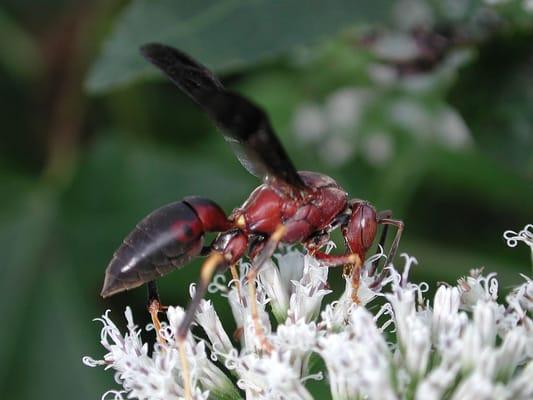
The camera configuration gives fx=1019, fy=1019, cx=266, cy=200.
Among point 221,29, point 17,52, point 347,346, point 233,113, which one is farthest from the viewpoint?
point 17,52

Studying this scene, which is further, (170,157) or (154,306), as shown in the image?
(170,157)

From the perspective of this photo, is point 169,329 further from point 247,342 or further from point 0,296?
point 0,296

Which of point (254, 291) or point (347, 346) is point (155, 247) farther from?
point (347, 346)

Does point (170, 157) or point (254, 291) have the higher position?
point (170, 157)

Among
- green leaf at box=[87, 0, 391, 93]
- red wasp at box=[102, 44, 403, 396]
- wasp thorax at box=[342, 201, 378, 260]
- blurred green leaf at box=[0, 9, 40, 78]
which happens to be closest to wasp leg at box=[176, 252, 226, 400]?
red wasp at box=[102, 44, 403, 396]

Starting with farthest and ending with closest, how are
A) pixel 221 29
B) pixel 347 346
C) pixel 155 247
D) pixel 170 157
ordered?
1. pixel 170 157
2. pixel 221 29
3. pixel 155 247
4. pixel 347 346

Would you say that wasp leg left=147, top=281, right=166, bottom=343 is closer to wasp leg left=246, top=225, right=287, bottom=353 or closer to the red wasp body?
the red wasp body

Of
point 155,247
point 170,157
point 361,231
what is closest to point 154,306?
point 155,247

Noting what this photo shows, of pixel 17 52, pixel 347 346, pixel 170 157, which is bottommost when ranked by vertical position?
pixel 347 346

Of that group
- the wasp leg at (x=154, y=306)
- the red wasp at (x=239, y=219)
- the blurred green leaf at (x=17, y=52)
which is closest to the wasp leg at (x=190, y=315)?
the red wasp at (x=239, y=219)
